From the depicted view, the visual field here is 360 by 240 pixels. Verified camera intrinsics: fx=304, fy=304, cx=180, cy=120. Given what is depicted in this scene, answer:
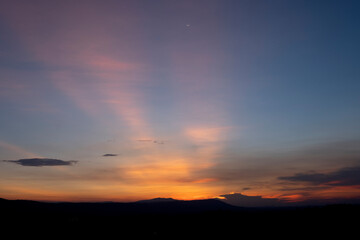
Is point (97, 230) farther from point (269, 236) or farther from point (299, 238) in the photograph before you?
point (299, 238)

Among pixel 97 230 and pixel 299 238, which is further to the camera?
pixel 97 230

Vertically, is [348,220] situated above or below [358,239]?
above

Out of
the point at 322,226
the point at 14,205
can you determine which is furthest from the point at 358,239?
the point at 14,205

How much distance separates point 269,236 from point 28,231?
28.8 metres

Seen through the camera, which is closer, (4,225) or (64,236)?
(64,236)

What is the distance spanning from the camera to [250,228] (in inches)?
1629

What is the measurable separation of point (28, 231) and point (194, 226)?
21.5 metres

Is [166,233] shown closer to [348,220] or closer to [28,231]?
[28,231]

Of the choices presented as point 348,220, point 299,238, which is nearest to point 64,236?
point 299,238

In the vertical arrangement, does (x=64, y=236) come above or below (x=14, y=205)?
below

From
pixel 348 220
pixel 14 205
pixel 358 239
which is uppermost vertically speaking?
pixel 14 205

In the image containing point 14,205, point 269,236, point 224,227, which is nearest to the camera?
point 269,236

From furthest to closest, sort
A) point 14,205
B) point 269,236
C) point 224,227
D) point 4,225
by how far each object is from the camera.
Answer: point 14,205
point 224,227
point 4,225
point 269,236

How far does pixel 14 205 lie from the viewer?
193 metres
